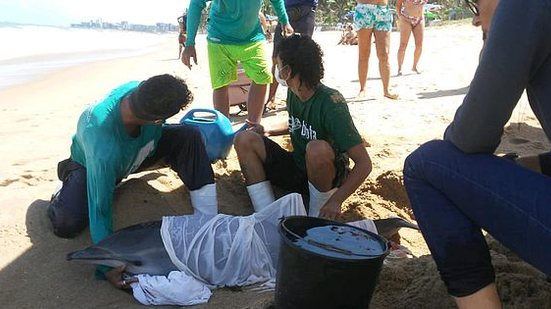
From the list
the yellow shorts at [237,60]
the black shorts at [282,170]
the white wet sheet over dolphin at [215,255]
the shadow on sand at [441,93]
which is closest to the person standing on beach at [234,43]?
the yellow shorts at [237,60]

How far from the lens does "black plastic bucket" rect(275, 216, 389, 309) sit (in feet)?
5.79

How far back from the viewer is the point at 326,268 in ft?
5.80

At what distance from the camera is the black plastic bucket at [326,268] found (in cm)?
176

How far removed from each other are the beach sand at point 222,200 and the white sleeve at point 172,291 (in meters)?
0.05

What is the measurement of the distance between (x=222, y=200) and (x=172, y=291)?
1.10 metres

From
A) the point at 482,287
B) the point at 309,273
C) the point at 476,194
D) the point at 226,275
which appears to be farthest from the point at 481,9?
the point at 226,275

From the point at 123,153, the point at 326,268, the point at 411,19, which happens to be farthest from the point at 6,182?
the point at 411,19

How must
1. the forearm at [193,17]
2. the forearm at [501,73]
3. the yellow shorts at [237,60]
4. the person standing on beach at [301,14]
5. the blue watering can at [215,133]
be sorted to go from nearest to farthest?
the forearm at [501,73]
the blue watering can at [215,133]
the forearm at [193,17]
the yellow shorts at [237,60]
the person standing on beach at [301,14]

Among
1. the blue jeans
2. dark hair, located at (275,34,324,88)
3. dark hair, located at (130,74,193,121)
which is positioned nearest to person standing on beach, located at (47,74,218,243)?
dark hair, located at (130,74,193,121)

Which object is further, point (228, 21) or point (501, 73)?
point (228, 21)

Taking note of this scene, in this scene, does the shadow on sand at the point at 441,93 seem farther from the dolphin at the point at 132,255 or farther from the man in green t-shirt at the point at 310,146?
the dolphin at the point at 132,255

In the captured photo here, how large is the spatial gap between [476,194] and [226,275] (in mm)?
1323

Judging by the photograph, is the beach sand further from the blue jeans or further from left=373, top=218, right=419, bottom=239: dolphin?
the blue jeans

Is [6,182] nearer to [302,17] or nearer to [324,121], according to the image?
[324,121]
